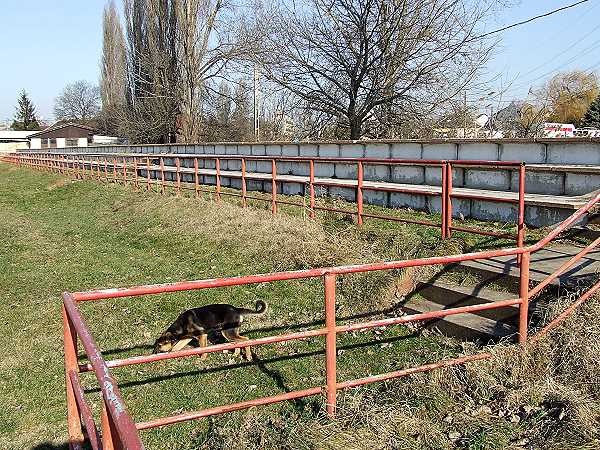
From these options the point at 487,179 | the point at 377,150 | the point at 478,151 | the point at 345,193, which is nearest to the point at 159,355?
the point at 487,179

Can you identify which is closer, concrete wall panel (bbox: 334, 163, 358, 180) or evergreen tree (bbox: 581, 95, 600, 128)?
concrete wall panel (bbox: 334, 163, 358, 180)

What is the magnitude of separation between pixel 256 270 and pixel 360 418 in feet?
15.1

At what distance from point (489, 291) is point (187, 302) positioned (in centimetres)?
345

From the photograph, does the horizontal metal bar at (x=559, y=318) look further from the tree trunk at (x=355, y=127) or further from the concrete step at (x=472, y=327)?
the tree trunk at (x=355, y=127)

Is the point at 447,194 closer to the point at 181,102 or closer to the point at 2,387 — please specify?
the point at 2,387

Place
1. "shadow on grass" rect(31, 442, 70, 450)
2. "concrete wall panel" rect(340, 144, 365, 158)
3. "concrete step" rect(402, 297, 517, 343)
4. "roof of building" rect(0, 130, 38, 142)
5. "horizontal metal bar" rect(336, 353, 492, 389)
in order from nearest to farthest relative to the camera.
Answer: "horizontal metal bar" rect(336, 353, 492, 389)
"shadow on grass" rect(31, 442, 70, 450)
"concrete step" rect(402, 297, 517, 343)
"concrete wall panel" rect(340, 144, 365, 158)
"roof of building" rect(0, 130, 38, 142)

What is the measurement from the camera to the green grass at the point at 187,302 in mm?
4855

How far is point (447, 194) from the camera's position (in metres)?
7.64

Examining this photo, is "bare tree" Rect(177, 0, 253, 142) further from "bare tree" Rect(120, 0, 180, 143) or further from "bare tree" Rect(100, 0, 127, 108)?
"bare tree" Rect(100, 0, 127, 108)

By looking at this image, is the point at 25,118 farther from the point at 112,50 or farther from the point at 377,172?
the point at 377,172

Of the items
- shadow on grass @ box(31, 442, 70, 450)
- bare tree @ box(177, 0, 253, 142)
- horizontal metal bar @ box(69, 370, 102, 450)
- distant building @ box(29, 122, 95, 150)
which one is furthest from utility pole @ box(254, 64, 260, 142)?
distant building @ box(29, 122, 95, 150)

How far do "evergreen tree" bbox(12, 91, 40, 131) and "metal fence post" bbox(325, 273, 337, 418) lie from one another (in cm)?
10648

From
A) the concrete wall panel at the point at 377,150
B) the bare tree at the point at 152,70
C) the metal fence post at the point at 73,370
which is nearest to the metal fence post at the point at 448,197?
the metal fence post at the point at 73,370

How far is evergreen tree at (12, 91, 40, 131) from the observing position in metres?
100
